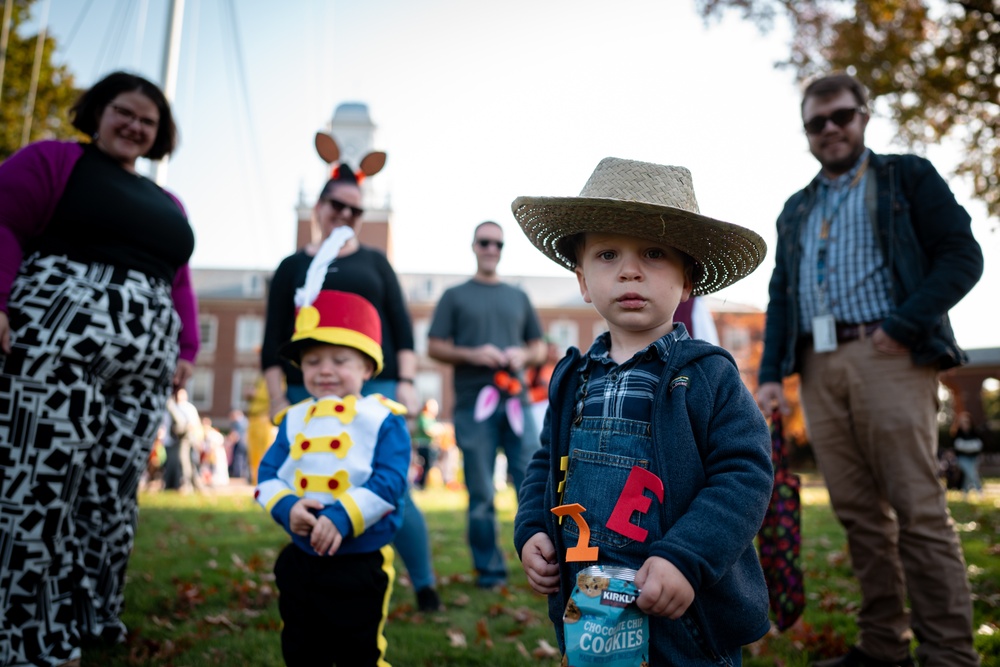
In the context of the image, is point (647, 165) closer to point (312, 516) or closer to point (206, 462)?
point (312, 516)

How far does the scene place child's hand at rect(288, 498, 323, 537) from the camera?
2.47 metres

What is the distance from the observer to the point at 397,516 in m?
2.72

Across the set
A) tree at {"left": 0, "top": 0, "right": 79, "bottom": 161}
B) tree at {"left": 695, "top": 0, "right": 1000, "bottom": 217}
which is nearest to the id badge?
tree at {"left": 695, "top": 0, "right": 1000, "bottom": 217}

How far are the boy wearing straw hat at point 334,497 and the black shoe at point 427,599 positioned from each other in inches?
58.7

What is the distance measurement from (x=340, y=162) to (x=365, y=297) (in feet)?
3.37

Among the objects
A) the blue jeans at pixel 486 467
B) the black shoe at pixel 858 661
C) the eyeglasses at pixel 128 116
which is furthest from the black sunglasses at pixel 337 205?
the black shoe at pixel 858 661

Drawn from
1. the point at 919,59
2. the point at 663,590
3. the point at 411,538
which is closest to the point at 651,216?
the point at 663,590

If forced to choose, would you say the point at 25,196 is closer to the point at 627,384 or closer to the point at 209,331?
the point at 627,384

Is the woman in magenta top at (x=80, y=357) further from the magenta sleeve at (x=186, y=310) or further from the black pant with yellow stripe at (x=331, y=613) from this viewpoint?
the black pant with yellow stripe at (x=331, y=613)

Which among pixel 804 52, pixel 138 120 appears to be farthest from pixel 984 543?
pixel 804 52

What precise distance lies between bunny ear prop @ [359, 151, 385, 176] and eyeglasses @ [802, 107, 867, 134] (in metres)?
2.39

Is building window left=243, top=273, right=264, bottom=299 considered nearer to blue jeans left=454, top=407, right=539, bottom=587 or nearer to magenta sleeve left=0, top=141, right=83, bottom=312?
blue jeans left=454, top=407, right=539, bottom=587

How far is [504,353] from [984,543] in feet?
17.0

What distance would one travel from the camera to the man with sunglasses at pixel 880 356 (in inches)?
111
